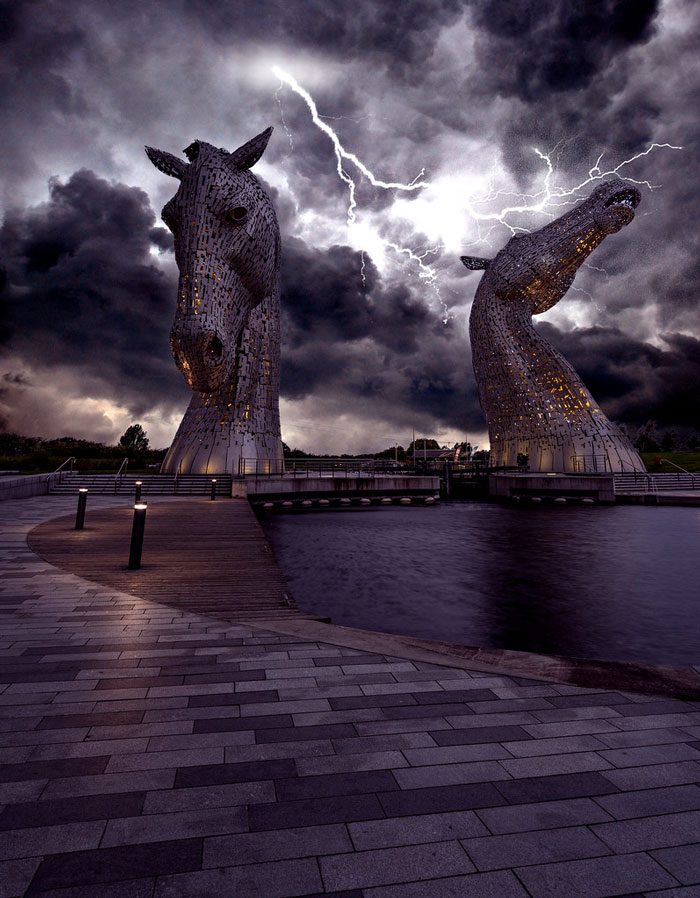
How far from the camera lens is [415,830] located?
198 centimetres

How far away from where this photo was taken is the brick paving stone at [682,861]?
1.76m

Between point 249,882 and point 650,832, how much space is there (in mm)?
1544

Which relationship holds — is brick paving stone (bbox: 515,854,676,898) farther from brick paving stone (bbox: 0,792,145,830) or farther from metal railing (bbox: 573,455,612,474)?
metal railing (bbox: 573,455,612,474)

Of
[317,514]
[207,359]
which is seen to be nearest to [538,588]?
[317,514]

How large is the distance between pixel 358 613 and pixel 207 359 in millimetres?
16864

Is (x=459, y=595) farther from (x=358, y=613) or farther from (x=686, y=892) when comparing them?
(x=686, y=892)

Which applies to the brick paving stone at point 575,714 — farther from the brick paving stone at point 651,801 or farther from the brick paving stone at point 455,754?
the brick paving stone at point 651,801

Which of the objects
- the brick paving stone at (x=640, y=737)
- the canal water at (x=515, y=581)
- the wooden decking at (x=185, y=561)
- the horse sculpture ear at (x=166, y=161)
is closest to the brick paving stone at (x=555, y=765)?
the brick paving stone at (x=640, y=737)

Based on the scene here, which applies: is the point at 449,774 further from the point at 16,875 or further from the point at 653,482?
A: the point at 653,482

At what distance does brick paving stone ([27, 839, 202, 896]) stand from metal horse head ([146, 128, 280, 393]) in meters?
21.9

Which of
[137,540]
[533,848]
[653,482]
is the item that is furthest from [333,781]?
[653,482]

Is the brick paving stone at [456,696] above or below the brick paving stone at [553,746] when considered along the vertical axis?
below

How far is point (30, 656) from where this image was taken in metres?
3.88

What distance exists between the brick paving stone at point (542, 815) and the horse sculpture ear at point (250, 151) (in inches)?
1060
